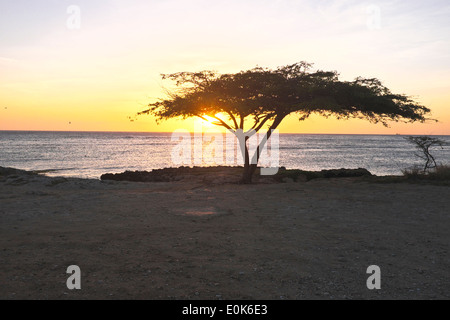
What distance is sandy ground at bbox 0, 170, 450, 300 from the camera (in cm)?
613

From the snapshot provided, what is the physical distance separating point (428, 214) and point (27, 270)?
36.5 ft

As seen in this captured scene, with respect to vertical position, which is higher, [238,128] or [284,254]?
[238,128]

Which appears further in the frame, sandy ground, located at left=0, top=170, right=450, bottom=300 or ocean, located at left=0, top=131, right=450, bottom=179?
ocean, located at left=0, top=131, right=450, bottom=179

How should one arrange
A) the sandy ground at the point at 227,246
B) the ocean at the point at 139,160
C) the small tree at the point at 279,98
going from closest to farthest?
the sandy ground at the point at 227,246, the small tree at the point at 279,98, the ocean at the point at 139,160

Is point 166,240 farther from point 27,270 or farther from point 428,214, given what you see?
point 428,214

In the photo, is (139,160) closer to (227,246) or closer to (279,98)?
(279,98)

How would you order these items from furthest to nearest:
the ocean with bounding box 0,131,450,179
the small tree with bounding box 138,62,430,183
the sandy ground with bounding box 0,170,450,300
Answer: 1. the ocean with bounding box 0,131,450,179
2. the small tree with bounding box 138,62,430,183
3. the sandy ground with bounding box 0,170,450,300

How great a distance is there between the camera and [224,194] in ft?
55.0

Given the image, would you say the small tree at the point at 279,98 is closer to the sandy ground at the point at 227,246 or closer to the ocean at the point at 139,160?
the sandy ground at the point at 227,246

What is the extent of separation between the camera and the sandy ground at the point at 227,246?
6.13m

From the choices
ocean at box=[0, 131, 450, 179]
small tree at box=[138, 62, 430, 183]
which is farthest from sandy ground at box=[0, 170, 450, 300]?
ocean at box=[0, 131, 450, 179]

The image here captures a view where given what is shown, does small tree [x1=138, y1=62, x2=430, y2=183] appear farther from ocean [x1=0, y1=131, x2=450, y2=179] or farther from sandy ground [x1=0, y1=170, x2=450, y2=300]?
ocean [x1=0, y1=131, x2=450, y2=179]

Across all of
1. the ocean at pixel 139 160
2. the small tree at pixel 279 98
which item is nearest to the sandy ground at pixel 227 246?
the small tree at pixel 279 98
